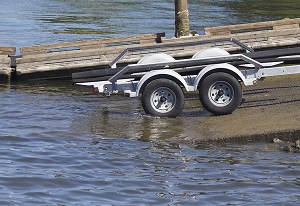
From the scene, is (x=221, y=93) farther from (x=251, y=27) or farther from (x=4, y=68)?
(x=4, y=68)

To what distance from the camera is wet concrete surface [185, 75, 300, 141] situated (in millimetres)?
12648

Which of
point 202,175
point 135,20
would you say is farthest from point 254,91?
point 135,20

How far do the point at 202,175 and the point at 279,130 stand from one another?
208cm

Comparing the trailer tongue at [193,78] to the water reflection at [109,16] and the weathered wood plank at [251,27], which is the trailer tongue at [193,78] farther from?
the water reflection at [109,16]

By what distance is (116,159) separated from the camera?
466 inches

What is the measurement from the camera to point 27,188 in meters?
10.4

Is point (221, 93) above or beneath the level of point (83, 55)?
beneath

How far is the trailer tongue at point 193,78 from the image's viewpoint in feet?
45.4

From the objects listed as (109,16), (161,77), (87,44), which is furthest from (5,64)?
(109,16)

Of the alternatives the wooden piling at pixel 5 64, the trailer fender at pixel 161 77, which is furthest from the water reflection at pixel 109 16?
the trailer fender at pixel 161 77

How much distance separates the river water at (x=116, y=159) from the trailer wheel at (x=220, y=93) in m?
0.39

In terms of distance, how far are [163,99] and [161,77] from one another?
371 mm

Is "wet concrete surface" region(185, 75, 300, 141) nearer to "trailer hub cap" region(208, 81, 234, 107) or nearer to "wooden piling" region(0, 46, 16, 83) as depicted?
"trailer hub cap" region(208, 81, 234, 107)

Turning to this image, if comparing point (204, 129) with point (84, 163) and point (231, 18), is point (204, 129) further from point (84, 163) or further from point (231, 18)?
point (231, 18)
